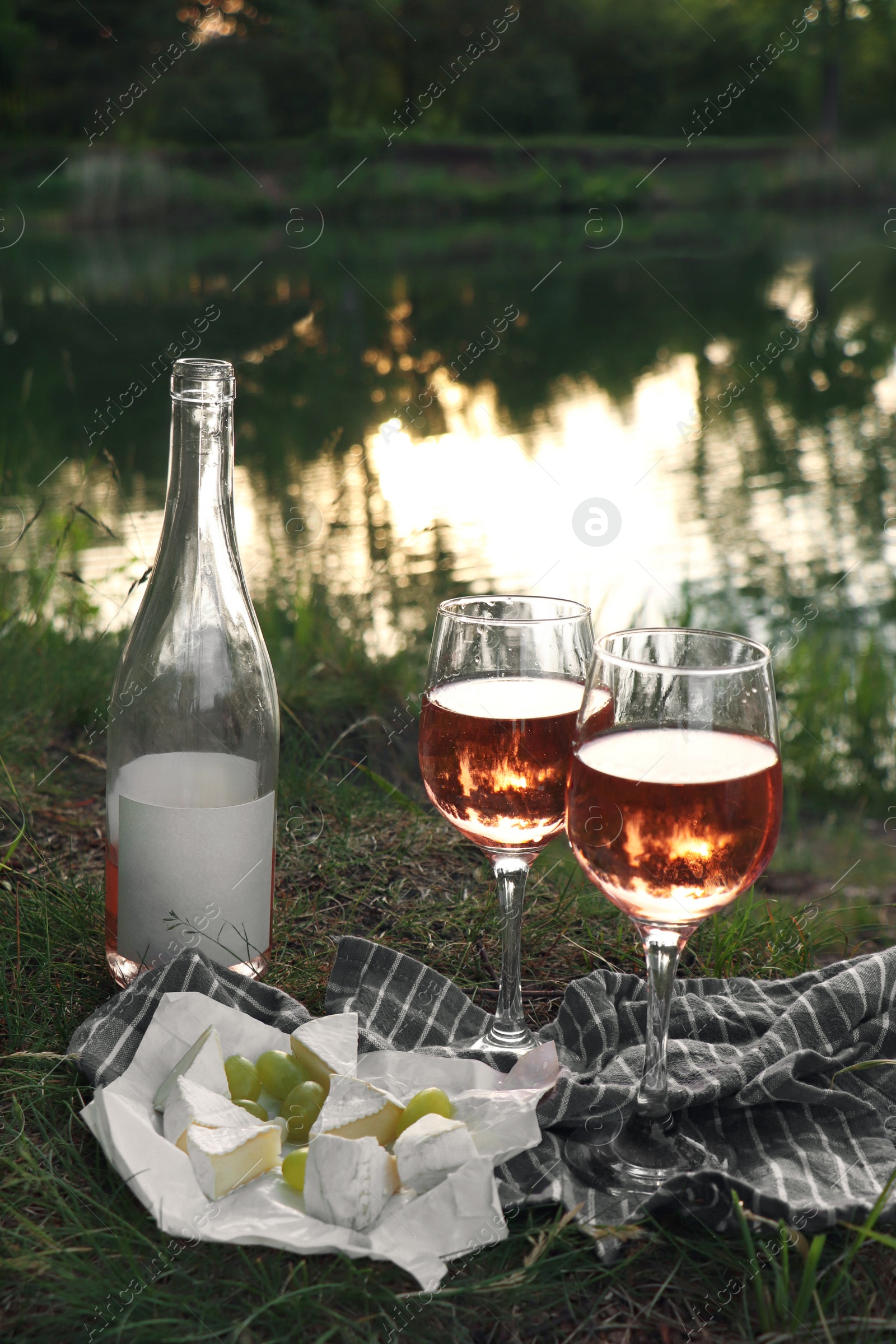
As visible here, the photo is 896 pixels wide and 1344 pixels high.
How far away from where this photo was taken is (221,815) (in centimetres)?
119

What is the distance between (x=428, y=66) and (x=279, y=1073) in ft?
64.0

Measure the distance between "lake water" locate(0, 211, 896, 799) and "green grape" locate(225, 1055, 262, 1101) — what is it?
3.39 feet

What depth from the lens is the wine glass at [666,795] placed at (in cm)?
85

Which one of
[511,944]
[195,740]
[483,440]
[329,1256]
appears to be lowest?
[329,1256]

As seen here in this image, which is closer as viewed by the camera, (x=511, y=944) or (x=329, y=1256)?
(x=329, y=1256)

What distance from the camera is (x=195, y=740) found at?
1.40 m

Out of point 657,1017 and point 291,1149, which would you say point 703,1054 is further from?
point 291,1149

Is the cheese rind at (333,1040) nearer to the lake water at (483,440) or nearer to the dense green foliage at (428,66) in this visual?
the lake water at (483,440)

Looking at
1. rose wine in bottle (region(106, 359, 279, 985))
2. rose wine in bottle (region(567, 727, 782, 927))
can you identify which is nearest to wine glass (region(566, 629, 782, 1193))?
rose wine in bottle (region(567, 727, 782, 927))

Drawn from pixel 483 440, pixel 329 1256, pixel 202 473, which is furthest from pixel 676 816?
pixel 483 440

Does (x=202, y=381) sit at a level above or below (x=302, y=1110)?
above

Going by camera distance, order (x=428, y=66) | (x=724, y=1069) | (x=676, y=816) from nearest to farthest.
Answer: (x=676, y=816) < (x=724, y=1069) < (x=428, y=66)

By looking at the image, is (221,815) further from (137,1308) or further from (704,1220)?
(704,1220)

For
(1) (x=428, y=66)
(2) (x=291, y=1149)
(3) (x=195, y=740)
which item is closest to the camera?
(2) (x=291, y=1149)
